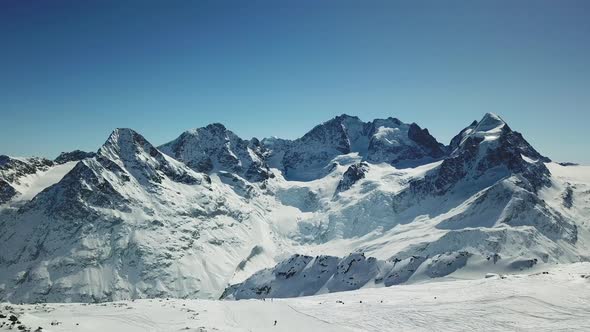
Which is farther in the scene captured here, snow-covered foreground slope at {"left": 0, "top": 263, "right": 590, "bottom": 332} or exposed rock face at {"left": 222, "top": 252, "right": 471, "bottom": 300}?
exposed rock face at {"left": 222, "top": 252, "right": 471, "bottom": 300}

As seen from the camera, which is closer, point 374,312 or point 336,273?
point 374,312

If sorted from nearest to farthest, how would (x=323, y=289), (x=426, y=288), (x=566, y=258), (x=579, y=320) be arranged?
(x=579, y=320) < (x=426, y=288) < (x=323, y=289) < (x=566, y=258)

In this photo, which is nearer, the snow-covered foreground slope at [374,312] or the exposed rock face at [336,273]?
the snow-covered foreground slope at [374,312]

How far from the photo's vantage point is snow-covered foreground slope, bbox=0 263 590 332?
1560 inches

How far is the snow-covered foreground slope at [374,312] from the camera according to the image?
39.6m

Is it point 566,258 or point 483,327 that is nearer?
point 483,327

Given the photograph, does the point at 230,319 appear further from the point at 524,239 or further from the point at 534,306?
the point at 524,239

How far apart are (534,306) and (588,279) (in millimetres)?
13643

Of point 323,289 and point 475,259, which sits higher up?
point 475,259

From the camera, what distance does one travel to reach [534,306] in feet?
143

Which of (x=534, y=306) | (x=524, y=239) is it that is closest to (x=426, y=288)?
(x=534, y=306)

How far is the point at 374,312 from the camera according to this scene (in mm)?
46469

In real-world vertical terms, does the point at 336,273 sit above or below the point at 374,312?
below

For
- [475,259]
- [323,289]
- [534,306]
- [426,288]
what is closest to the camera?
[534,306]
